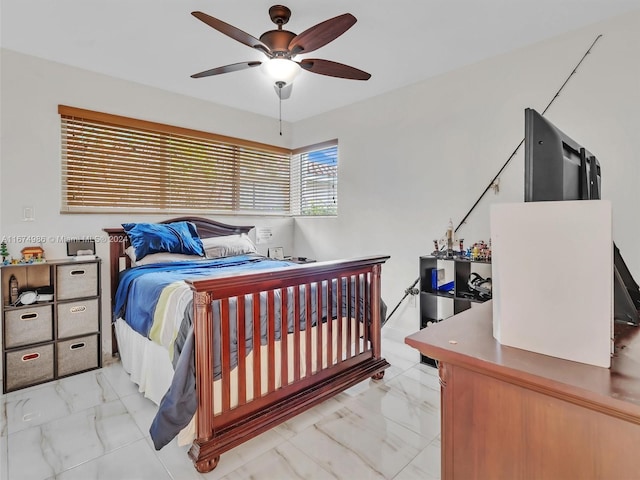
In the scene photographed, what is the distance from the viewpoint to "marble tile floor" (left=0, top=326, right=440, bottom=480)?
1622mm

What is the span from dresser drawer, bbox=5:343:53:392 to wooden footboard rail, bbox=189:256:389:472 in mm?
1675

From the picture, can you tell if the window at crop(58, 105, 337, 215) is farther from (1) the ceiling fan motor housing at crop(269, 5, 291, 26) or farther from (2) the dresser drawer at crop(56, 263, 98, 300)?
(1) the ceiling fan motor housing at crop(269, 5, 291, 26)

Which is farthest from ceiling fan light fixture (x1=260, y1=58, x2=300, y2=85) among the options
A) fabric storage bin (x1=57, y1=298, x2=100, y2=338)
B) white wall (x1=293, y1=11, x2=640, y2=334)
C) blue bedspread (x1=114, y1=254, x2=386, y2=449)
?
fabric storage bin (x1=57, y1=298, x2=100, y2=338)

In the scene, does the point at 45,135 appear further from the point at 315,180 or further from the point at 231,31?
the point at 315,180

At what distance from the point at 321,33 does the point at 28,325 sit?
9.11 ft

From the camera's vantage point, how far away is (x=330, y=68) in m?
2.21

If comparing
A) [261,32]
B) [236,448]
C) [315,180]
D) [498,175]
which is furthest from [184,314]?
[315,180]

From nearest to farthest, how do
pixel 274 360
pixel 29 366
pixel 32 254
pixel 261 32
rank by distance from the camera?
pixel 274 360
pixel 261 32
pixel 29 366
pixel 32 254

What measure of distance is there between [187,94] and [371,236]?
2.36 meters

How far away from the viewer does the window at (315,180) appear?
161 inches

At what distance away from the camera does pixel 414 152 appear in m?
3.26

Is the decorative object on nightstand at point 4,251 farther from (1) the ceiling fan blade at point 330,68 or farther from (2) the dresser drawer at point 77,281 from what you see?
(1) the ceiling fan blade at point 330,68

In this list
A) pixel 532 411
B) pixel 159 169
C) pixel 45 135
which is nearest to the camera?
pixel 532 411

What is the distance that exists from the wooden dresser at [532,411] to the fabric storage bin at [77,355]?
9.33 ft
